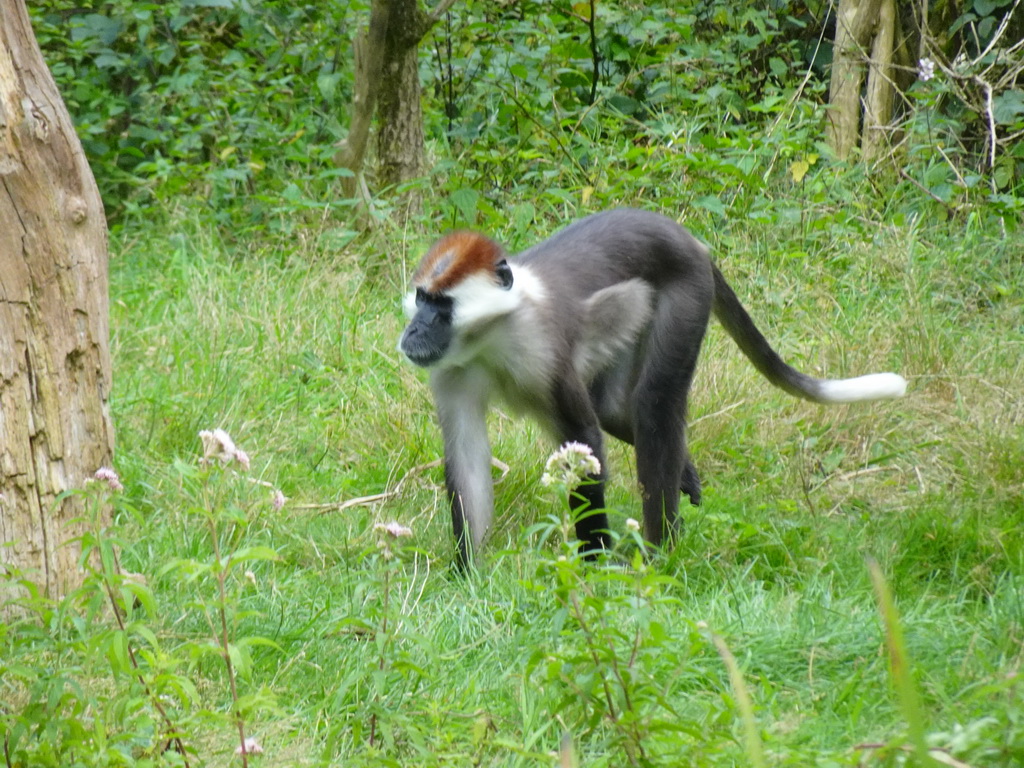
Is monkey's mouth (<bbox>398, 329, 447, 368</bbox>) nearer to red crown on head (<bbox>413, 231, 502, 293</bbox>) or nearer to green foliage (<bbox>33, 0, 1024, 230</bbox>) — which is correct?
red crown on head (<bbox>413, 231, 502, 293</bbox>)

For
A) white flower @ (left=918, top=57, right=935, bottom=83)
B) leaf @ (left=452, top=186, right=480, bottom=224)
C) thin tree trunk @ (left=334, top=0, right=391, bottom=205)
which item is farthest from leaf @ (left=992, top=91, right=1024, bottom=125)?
thin tree trunk @ (left=334, top=0, right=391, bottom=205)

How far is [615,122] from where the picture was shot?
7770mm

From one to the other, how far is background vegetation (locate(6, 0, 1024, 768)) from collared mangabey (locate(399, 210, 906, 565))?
26 centimetres

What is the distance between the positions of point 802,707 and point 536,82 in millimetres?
5933

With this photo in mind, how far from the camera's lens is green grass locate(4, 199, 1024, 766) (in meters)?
2.40

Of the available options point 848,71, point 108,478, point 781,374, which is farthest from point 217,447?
point 848,71

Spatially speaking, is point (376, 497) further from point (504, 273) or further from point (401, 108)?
point (401, 108)

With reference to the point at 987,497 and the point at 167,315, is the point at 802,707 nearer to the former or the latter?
the point at 987,497

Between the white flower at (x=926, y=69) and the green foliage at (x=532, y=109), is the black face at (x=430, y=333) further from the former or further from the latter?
the white flower at (x=926, y=69)

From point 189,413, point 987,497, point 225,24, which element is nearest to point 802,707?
point 987,497

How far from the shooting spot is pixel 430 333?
3.78 m

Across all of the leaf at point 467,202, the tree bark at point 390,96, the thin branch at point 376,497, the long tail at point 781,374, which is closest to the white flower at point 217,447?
the thin branch at point 376,497

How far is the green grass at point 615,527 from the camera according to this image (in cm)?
240

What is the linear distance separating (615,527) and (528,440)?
1.93ft
